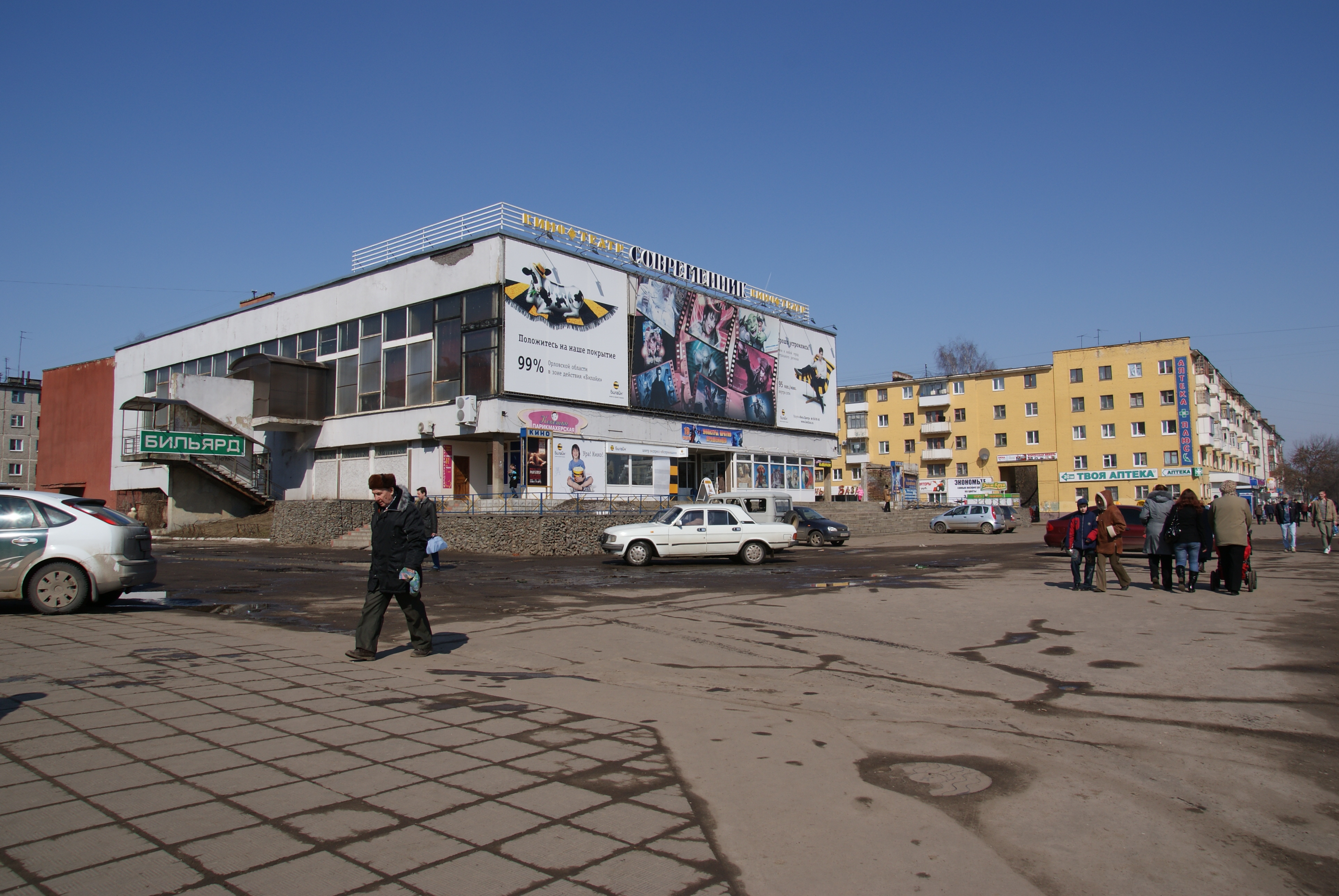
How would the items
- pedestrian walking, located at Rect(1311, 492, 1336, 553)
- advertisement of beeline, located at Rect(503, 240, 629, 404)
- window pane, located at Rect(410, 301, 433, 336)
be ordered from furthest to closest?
window pane, located at Rect(410, 301, 433, 336) < advertisement of beeline, located at Rect(503, 240, 629, 404) < pedestrian walking, located at Rect(1311, 492, 1336, 553)

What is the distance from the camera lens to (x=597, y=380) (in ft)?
123

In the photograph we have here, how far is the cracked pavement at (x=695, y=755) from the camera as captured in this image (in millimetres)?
3385

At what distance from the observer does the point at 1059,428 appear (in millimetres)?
69875

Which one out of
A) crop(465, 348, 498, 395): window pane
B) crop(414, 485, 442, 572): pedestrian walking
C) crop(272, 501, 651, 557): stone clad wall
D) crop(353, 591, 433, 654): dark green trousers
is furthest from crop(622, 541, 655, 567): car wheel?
crop(465, 348, 498, 395): window pane

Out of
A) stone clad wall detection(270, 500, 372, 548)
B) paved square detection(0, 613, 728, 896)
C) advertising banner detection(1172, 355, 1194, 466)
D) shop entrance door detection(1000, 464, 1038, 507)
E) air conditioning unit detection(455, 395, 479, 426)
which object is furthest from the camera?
shop entrance door detection(1000, 464, 1038, 507)

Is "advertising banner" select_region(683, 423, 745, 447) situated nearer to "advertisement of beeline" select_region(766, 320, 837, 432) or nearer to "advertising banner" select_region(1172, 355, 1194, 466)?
"advertisement of beeline" select_region(766, 320, 837, 432)

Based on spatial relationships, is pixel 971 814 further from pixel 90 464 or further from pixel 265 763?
pixel 90 464

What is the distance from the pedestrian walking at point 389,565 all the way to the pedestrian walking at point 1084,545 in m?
11.1

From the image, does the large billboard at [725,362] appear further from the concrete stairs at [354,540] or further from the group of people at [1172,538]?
the group of people at [1172,538]

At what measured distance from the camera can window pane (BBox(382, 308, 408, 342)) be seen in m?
37.3

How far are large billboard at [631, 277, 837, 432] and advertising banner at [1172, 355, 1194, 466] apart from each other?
30.0 metres

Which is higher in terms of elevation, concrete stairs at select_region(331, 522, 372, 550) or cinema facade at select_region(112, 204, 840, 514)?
cinema facade at select_region(112, 204, 840, 514)

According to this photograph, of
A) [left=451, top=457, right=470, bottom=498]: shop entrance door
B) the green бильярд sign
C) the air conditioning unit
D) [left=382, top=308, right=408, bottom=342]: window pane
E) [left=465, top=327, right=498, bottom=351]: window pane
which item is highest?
[left=382, top=308, right=408, bottom=342]: window pane

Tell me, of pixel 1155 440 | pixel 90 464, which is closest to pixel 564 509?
pixel 90 464
